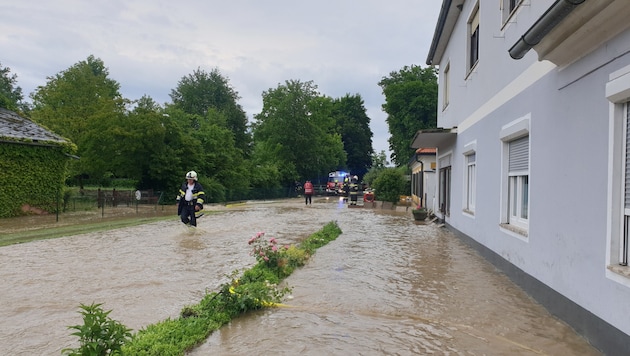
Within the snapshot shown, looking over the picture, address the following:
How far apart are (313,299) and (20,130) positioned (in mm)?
19544

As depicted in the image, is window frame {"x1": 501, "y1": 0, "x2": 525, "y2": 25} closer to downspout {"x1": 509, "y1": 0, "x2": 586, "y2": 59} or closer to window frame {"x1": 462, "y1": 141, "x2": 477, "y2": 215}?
downspout {"x1": 509, "y1": 0, "x2": 586, "y2": 59}

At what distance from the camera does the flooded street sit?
4.37 meters

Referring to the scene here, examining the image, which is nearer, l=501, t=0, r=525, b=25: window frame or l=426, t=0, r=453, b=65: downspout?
l=501, t=0, r=525, b=25: window frame

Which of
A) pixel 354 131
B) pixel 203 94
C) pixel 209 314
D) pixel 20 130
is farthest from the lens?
pixel 354 131

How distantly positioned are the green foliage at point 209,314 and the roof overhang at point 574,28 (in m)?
4.44

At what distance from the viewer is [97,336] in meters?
3.50

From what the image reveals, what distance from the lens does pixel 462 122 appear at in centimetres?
1220

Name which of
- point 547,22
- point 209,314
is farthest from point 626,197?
point 209,314

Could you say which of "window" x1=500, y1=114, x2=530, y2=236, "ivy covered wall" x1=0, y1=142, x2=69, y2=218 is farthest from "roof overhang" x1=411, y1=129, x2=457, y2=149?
"ivy covered wall" x1=0, y1=142, x2=69, y2=218

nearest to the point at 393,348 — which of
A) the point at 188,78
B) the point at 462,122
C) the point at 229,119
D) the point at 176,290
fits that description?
the point at 176,290

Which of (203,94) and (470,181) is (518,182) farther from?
(203,94)

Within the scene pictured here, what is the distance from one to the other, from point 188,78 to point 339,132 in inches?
1060

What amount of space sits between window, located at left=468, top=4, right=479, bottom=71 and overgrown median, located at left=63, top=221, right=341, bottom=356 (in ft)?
24.3

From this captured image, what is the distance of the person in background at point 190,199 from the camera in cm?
1252
